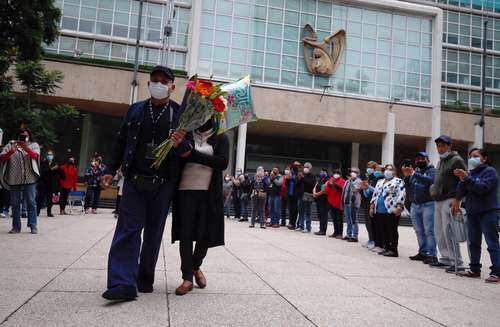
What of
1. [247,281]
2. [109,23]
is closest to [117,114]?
[109,23]

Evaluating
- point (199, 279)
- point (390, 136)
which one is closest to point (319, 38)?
point (390, 136)

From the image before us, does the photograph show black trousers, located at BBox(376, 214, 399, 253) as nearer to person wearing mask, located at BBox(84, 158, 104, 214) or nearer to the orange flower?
the orange flower

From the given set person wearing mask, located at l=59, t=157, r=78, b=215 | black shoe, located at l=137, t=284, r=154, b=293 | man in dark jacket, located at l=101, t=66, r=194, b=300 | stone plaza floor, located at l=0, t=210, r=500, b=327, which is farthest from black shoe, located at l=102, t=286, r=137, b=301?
person wearing mask, located at l=59, t=157, r=78, b=215

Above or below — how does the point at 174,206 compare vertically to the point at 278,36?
below

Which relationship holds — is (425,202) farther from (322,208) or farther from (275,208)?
(275,208)

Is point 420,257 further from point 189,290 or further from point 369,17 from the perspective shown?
point 369,17

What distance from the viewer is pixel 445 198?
713 centimetres

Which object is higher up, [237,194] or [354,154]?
[354,154]

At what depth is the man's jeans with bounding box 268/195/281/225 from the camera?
1525cm

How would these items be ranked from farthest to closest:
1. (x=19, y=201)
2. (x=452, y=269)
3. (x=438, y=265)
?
(x=19, y=201) → (x=438, y=265) → (x=452, y=269)

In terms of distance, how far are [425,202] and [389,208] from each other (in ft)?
2.76

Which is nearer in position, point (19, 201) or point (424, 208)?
point (424, 208)

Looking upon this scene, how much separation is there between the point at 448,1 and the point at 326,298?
47.3 m

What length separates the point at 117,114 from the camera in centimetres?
3616
